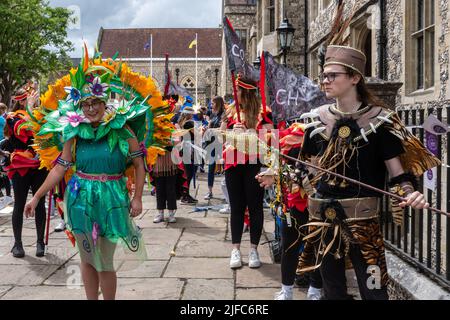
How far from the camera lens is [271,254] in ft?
18.2

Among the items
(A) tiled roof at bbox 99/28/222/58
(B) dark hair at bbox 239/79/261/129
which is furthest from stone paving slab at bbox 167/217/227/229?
(A) tiled roof at bbox 99/28/222/58

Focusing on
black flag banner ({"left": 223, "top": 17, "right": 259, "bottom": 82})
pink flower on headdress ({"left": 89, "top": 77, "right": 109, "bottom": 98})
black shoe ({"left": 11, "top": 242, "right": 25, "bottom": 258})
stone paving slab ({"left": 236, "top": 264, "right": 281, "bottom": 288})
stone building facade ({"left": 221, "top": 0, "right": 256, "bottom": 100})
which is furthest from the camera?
stone building facade ({"left": 221, "top": 0, "right": 256, "bottom": 100})

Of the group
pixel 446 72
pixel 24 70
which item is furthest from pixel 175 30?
pixel 446 72

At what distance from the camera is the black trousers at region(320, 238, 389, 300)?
2.78 m

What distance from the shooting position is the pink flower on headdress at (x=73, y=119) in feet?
11.4

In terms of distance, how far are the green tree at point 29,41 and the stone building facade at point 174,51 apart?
97.5ft

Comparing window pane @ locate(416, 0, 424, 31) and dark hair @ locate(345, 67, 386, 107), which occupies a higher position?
window pane @ locate(416, 0, 424, 31)

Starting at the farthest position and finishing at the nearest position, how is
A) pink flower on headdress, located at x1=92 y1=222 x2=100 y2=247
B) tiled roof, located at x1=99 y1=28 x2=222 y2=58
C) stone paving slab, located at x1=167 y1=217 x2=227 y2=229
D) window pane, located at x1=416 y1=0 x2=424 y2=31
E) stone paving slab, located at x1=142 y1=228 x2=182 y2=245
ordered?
tiled roof, located at x1=99 y1=28 x2=222 y2=58
window pane, located at x1=416 y1=0 x2=424 y2=31
stone paving slab, located at x1=167 y1=217 x2=227 y2=229
stone paving slab, located at x1=142 y1=228 x2=182 y2=245
pink flower on headdress, located at x1=92 y1=222 x2=100 y2=247

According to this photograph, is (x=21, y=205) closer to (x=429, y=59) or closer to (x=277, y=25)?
(x=429, y=59)

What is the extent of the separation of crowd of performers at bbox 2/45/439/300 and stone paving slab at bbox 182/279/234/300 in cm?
48

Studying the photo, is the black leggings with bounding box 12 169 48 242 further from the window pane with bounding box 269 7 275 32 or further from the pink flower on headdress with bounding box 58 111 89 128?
the window pane with bounding box 269 7 275 32

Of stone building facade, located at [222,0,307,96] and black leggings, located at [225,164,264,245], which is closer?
black leggings, located at [225,164,264,245]

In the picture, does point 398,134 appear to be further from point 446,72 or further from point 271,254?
point 446,72

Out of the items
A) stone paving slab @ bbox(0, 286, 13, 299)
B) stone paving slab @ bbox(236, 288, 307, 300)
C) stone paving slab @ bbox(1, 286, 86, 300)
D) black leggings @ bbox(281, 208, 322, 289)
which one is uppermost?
black leggings @ bbox(281, 208, 322, 289)
